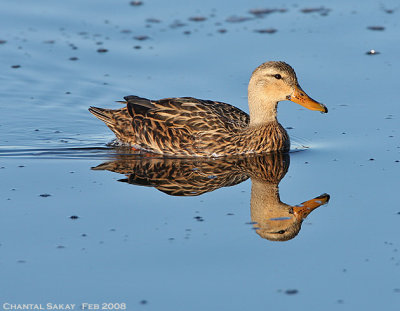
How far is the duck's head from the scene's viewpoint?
451 inches

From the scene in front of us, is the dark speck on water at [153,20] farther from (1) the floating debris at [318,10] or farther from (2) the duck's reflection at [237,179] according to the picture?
(2) the duck's reflection at [237,179]

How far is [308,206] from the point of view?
9539mm

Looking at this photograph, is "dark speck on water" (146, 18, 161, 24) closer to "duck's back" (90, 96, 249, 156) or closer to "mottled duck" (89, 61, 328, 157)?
"duck's back" (90, 96, 249, 156)

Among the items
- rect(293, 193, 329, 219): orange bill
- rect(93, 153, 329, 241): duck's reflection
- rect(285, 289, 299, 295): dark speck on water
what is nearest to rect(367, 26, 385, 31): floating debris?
rect(93, 153, 329, 241): duck's reflection

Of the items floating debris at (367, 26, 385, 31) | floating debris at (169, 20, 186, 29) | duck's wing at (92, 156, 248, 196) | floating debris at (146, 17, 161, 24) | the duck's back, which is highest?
floating debris at (146, 17, 161, 24)

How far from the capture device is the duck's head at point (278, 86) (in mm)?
11461

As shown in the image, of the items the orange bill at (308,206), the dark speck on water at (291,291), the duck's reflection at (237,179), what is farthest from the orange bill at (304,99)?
the dark speck on water at (291,291)

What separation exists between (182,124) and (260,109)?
1.18 metres

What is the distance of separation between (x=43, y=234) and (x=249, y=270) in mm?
→ 2335

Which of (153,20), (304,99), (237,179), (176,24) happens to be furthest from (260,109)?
(153,20)

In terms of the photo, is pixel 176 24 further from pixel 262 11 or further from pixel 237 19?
pixel 262 11

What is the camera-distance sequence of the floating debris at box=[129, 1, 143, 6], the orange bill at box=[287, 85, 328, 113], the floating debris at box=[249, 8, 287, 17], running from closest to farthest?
the orange bill at box=[287, 85, 328, 113] → the floating debris at box=[249, 8, 287, 17] → the floating debris at box=[129, 1, 143, 6]

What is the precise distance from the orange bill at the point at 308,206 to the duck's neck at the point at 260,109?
2300 millimetres

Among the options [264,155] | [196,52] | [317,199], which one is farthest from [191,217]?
[196,52]
